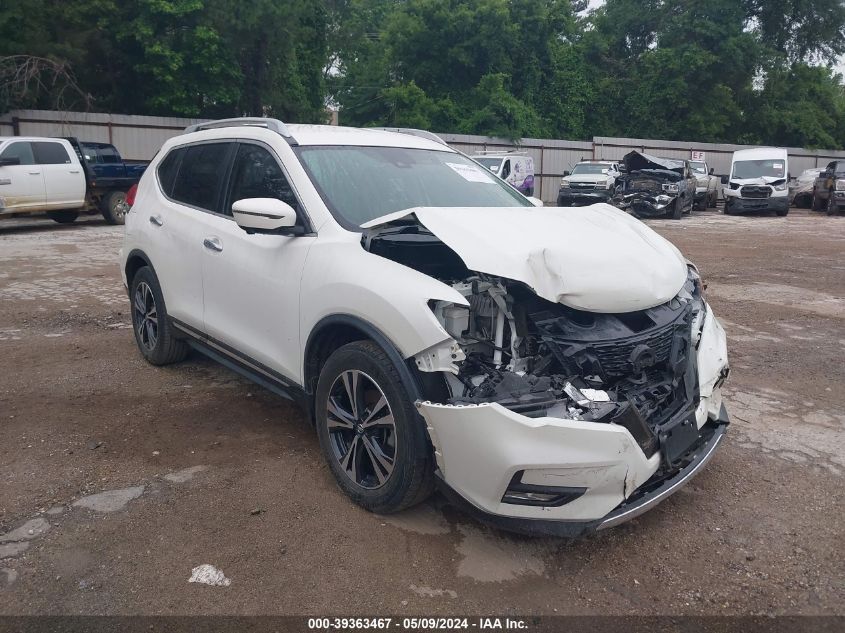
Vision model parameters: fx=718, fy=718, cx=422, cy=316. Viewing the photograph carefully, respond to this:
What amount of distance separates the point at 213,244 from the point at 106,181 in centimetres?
1293

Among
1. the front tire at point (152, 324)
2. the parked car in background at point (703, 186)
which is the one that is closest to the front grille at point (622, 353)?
the front tire at point (152, 324)

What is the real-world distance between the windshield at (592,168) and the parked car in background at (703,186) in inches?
146

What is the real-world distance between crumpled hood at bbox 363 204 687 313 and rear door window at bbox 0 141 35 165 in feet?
43.6

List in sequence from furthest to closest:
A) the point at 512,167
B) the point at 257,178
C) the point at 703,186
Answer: the point at 703,186 < the point at 512,167 < the point at 257,178

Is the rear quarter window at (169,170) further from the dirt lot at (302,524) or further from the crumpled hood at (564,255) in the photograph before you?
the crumpled hood at (564,255)

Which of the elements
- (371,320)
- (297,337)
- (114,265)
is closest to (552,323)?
(371,320)

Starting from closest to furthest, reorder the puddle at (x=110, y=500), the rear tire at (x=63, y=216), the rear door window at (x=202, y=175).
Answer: the puddle at (x=110, y=500), the rear door window at (x=202, y=175), the rear tire at (x=63, y=216)

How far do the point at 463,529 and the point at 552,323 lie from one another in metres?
1.06

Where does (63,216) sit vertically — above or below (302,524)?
above

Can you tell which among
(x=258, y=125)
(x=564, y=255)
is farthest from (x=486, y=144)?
(x=564, y=255)

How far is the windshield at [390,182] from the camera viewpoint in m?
3.94

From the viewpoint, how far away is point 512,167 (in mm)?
21859

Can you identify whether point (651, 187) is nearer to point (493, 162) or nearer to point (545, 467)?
point (493, 162)

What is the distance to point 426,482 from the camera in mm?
3184
